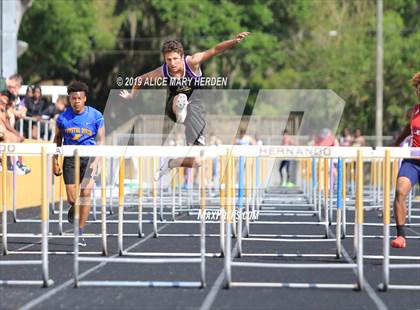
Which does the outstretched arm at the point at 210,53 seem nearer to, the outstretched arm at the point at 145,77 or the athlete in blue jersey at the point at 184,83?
the athlete in blue jersey at the point at 184,83

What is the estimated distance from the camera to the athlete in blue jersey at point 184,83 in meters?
11.4

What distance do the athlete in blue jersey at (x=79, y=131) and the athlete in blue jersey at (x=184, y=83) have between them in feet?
5.10

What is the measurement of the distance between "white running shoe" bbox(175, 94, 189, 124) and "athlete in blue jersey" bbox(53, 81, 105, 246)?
1823mm

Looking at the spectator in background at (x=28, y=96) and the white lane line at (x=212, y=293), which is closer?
the white lane line at (x=212, y=293)

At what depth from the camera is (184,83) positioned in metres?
11.5

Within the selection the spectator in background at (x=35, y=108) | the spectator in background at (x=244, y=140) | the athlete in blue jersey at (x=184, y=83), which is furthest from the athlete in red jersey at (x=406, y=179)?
the spectator in background at (x=244, y=140)

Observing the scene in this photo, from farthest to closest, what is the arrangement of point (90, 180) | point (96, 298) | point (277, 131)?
point (277, 131) < point (90, 180) < point (96, 298)

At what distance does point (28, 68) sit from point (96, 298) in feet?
129

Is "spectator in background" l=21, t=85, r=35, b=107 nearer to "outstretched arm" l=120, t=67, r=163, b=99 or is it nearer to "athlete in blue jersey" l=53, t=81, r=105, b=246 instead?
"athlete in blue jersey" l=53, t=81, r=105, b=246

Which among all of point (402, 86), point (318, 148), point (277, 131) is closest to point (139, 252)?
point (318, 148)

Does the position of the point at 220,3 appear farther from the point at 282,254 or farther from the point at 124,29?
the point at 282,254

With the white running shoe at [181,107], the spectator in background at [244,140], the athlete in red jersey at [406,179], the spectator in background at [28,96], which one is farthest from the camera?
the spectator in background at [244,140]

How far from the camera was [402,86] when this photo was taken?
1946 inches

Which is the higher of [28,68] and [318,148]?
[28,68]
